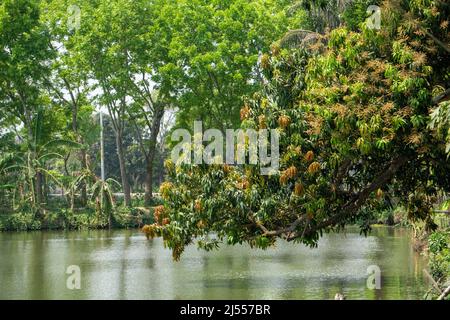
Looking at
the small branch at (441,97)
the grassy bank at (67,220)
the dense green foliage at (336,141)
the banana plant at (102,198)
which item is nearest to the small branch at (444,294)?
the dense green foliage at (336,141)

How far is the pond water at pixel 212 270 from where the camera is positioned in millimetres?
23406

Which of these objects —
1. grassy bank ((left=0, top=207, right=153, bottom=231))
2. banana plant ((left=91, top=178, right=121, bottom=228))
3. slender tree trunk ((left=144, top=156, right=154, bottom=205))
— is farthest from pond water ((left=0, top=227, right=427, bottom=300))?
slender tree trunk ((left=144, top=156, right=154, bottom=205))

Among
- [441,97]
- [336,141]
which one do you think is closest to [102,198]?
[336,141]

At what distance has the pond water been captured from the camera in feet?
76.8

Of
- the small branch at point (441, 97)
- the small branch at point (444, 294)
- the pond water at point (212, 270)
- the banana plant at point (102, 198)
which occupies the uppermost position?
the small branch at point (441, 97)

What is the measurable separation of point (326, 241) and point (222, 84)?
47.4 feet

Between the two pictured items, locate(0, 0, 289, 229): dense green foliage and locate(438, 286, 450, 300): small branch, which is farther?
locate(0, 0, 289, 229): dense green foliage

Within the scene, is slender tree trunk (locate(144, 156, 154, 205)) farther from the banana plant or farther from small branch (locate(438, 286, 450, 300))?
small branch (locate(438, 286, 450, 300))

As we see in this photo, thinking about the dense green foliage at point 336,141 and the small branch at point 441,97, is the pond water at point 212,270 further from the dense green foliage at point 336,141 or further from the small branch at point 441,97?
the small branch at point 441,97

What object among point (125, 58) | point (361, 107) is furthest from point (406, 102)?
point (125, 58)

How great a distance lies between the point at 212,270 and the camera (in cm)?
2856

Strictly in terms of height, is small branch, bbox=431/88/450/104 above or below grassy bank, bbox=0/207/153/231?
above

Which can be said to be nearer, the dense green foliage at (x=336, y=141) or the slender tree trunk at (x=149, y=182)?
the dense green foliage at (x=336, y=141)

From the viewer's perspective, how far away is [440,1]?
58.0 ft
